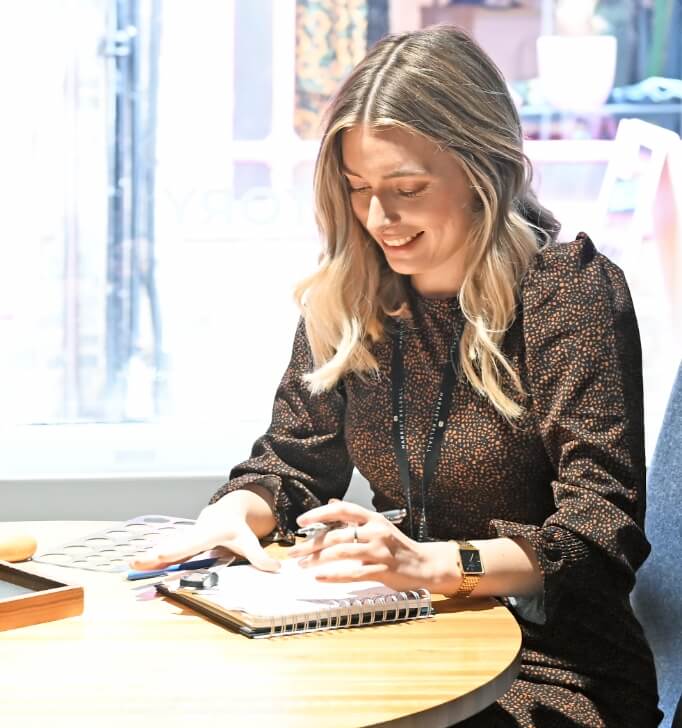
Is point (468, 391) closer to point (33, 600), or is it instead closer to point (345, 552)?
point (345, 552)

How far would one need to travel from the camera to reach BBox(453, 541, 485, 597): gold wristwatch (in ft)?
5.13

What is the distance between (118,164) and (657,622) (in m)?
1.66

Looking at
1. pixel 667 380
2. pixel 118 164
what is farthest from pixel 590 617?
pixel 118 164

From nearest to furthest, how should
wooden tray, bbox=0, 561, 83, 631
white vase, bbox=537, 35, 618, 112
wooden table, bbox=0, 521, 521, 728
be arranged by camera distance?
wooden table, bbox=0, 521, 521, 728 < wooden tray, bbox=0, 561, 83, 631 < white vase, bbox=537, 35, 618, 112

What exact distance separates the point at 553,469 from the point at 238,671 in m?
0.73

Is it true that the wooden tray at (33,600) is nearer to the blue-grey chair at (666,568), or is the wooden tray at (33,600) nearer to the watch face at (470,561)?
the watch face at (470,561)

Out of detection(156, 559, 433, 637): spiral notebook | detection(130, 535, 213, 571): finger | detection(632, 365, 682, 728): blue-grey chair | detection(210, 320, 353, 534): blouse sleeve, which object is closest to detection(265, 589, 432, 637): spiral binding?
detection(156, 559, 433, 637): spiral notebook

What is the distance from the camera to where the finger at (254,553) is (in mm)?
1625

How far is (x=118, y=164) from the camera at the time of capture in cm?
293

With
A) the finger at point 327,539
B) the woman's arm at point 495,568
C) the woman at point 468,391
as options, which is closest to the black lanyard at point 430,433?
the woman at point 468,391

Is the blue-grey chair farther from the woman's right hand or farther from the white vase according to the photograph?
the white vase

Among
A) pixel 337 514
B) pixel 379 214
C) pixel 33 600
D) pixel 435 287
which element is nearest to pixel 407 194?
pixel 379 214

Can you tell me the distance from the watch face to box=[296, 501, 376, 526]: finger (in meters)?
0.14

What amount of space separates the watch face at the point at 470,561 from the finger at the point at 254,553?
25 centimetres
